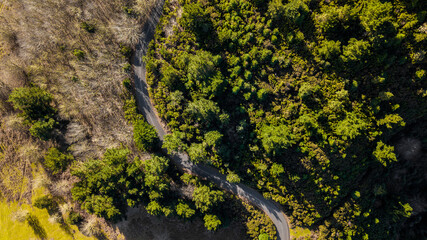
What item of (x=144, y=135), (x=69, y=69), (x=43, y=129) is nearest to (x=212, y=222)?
(x=144, y=135)

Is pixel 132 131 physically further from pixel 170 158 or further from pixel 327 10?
pixel 327 10

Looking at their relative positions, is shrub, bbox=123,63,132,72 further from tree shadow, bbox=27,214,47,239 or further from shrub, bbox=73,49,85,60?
tree shadow, bbox=27,214,47,239

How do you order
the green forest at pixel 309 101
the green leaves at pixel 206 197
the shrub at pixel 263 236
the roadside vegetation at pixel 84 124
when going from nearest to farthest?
the green forest at pixel 309 101
the green leaves at pixel 206 197
the roadside vegetation at pixel 84 124
the shrub at pixel 263 236

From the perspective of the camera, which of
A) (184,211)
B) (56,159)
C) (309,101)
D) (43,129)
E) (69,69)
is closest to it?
(309,101)

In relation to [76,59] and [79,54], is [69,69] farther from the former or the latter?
[79,54]

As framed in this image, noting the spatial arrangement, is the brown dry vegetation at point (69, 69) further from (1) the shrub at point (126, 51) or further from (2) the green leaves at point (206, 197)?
(2) the green leaves at point (206, 197)

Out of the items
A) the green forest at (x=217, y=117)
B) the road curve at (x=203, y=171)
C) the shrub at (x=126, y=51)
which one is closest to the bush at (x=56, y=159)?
the green forest at (x=217, y=117)

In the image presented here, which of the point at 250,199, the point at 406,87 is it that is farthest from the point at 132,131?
the point at 406,87
